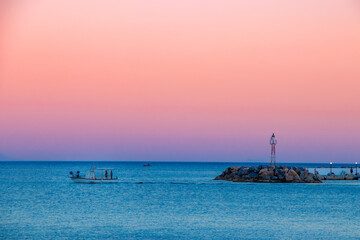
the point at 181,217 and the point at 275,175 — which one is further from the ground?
the point at 275,175

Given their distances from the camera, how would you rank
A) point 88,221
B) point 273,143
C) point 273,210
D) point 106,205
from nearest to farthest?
point 88,221 → point 273,210 → point 106,205 → point 273,143

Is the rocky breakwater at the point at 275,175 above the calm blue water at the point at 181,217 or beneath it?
above

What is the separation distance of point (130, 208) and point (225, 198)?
15729 millimetres

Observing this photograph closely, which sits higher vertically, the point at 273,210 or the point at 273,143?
the point at 273,143

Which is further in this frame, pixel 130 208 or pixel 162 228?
pixel 130 208

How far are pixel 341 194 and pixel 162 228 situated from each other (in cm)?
4149

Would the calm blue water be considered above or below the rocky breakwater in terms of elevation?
below

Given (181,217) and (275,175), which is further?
(275,175)

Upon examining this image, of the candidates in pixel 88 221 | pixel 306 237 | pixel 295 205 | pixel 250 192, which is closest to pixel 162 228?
pixel 88 221

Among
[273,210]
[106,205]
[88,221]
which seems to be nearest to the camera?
[88,221]

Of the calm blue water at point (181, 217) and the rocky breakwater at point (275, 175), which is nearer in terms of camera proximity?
the calm blue water at point (181, 217)

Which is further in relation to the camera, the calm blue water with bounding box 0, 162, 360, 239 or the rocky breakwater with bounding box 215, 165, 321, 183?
the rocky breakwater with bounding box 215, 165, 321, 183

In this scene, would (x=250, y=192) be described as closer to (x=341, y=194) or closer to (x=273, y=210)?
(x=341, y=194)

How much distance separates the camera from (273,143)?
10162 centimetres
